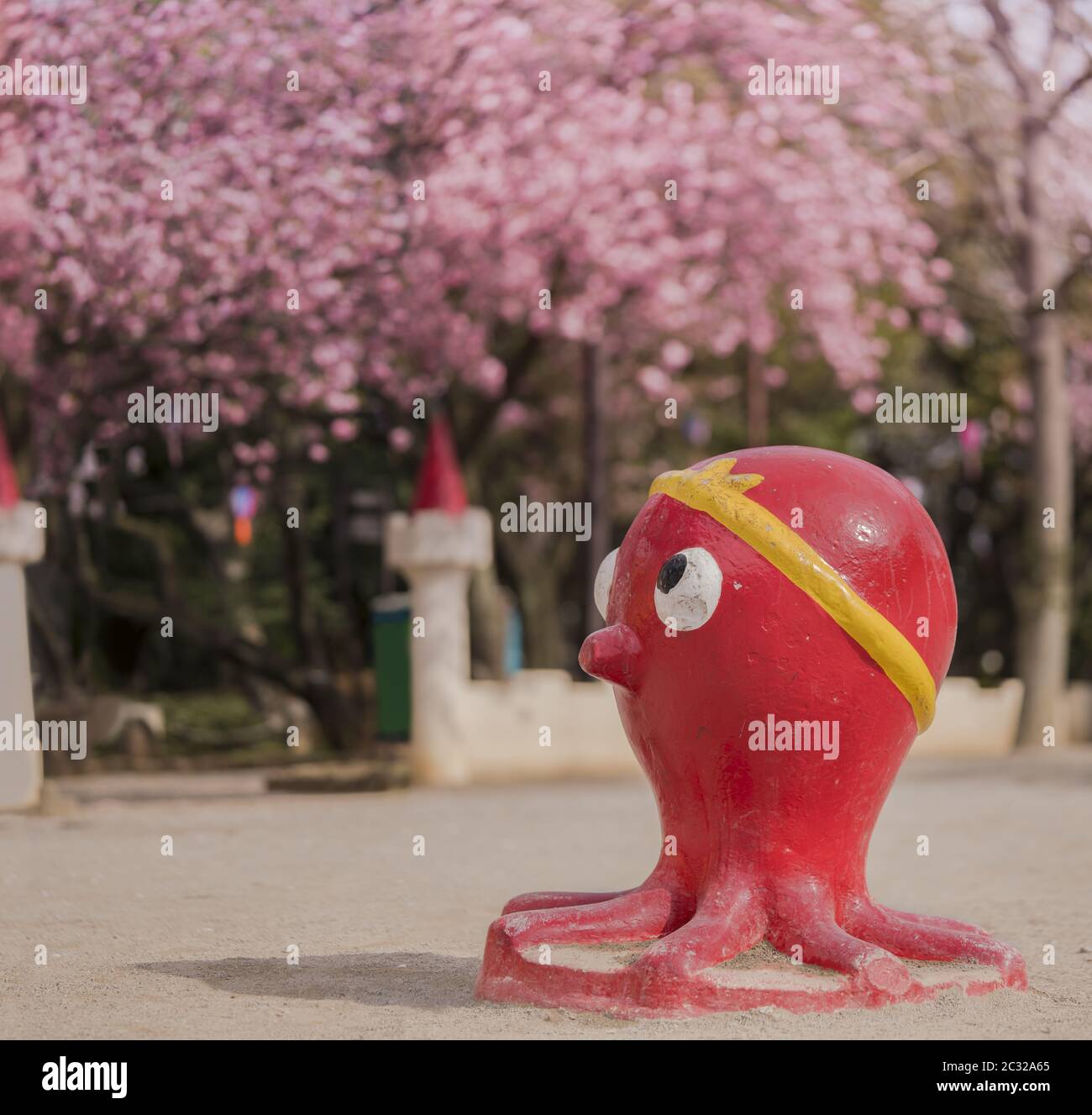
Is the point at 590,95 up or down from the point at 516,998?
up

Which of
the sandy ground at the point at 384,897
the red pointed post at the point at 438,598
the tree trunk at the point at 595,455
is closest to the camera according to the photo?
the sandy ground at the point at 384,897

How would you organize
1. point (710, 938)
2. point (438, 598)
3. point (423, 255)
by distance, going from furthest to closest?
1. point (423, 255)
2. point (438, 598)
3. point (710, 938)

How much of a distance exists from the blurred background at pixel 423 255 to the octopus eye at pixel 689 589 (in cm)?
1000

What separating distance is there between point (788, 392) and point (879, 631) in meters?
22.8

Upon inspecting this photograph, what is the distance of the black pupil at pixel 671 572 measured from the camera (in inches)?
219

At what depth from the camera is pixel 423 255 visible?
55.7 feet

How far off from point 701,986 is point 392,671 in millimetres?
11250

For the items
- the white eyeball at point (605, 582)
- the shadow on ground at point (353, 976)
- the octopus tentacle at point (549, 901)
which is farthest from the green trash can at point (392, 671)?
the white eyeball at point (605, 582)

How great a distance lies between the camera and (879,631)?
5.51 m

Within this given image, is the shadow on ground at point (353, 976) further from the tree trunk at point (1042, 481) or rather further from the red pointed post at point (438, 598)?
the tree trunk at point (1042, 481)

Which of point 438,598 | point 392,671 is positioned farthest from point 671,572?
point 392,671

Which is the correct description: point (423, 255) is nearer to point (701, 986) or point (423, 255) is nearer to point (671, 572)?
point (671, 572)

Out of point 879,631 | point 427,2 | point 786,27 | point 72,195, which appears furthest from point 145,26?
point 879,631

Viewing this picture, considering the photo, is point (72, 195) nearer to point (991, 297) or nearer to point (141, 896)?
point (141, 896)
